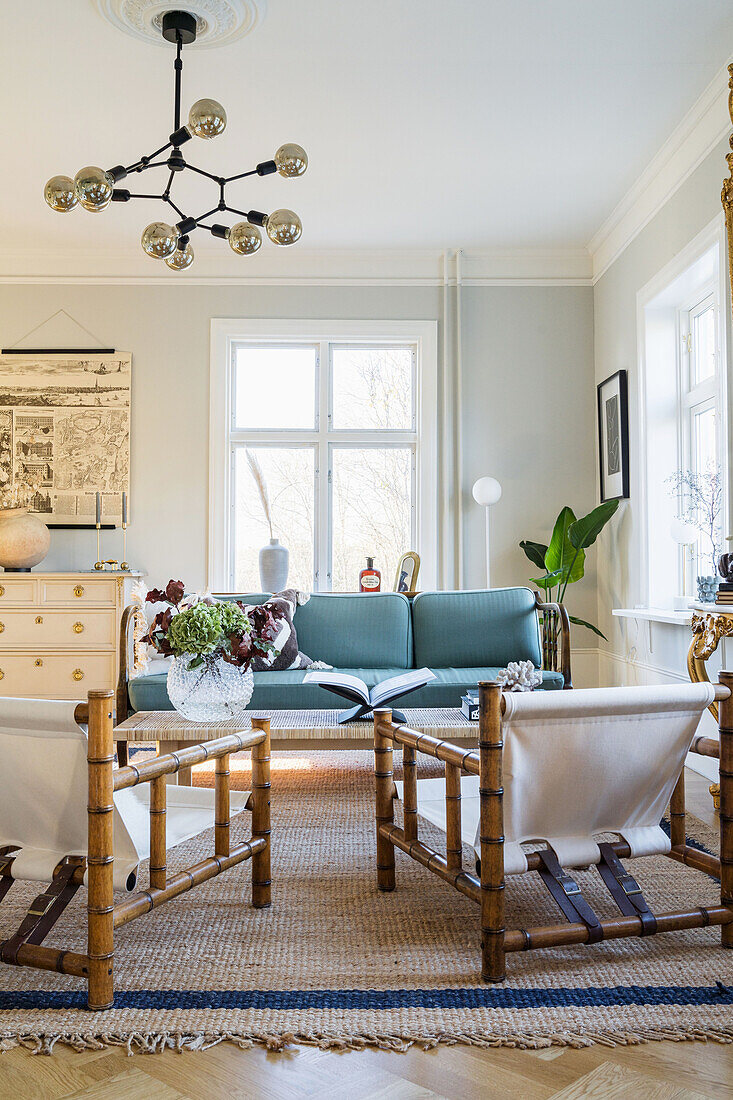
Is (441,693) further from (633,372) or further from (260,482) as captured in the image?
(260,482)

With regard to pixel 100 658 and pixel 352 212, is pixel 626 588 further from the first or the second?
pixel 100 658

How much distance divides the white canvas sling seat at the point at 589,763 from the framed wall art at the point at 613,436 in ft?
11.7

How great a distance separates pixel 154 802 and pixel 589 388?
4827 mm

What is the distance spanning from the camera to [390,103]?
4.01 meters

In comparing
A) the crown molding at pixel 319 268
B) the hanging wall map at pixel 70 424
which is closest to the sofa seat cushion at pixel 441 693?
the hanging wall map at pixel 70 424

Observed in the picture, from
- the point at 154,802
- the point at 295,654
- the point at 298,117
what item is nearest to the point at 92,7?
the point at 298,117

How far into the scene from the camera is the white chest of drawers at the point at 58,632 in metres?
5.15

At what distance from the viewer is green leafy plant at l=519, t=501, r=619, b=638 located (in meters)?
5.31

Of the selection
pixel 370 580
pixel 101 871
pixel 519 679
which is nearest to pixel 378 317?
pixel 370 580

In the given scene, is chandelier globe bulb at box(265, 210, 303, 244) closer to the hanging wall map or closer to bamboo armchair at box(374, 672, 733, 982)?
bamboo armchair at box(374, 672, 733, 982)

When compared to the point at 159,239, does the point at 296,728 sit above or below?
below

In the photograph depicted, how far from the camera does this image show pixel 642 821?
Result: 76.0 inches

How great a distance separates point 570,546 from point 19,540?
11.1ft

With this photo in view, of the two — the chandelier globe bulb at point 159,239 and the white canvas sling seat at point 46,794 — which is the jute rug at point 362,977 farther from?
the chandelier globe bulb at point 159,239
